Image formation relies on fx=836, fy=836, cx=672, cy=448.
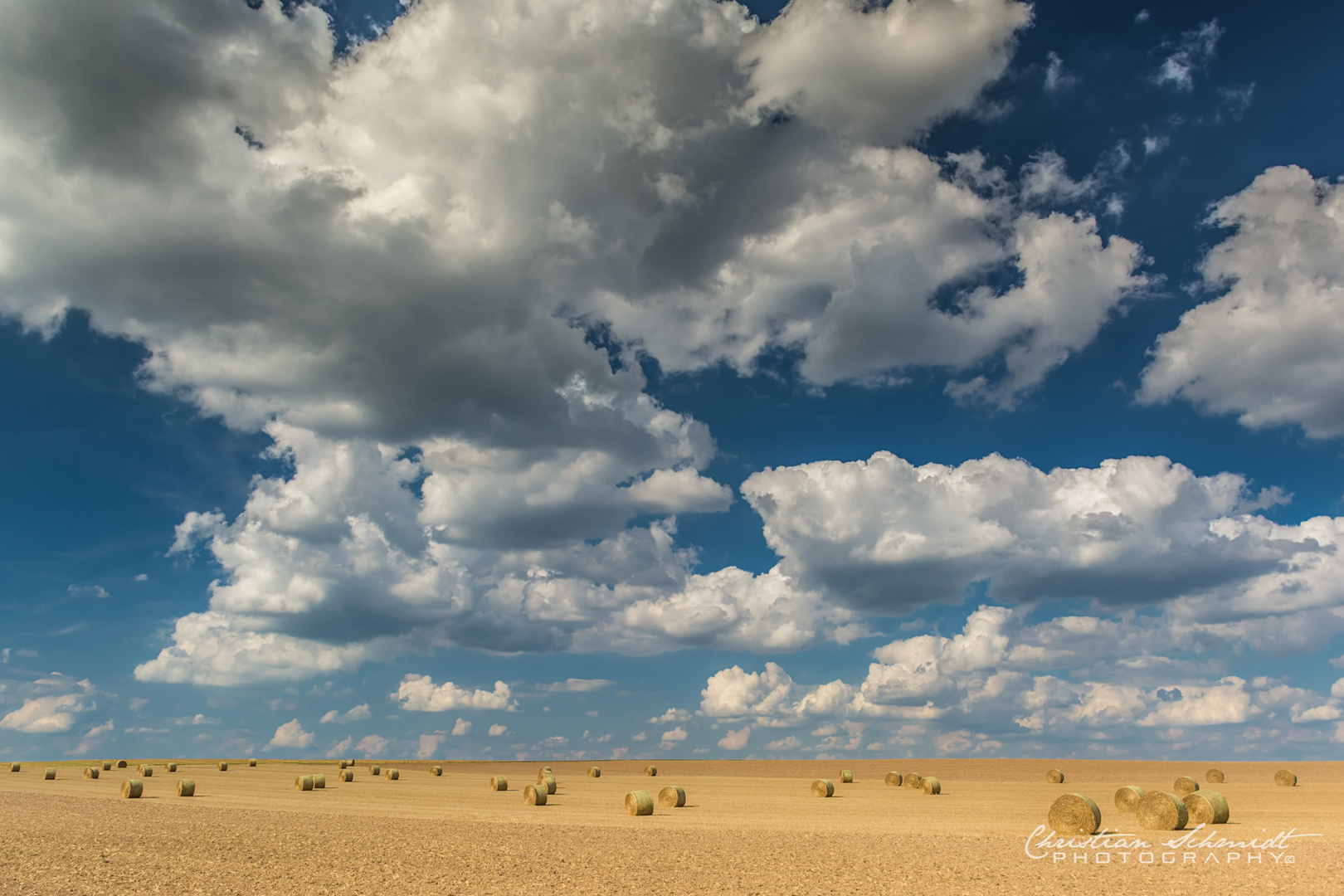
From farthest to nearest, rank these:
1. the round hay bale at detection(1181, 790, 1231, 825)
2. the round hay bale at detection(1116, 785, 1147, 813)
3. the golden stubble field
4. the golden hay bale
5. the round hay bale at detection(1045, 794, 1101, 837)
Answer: the golden hay bale, the round hay bale at detection(1116, 785, 1147, 813), the round hay bale at detection(1181, 790, 1231, 825), the round hay bale at detection(1045, 794, 1101, 837), the golden stubble field

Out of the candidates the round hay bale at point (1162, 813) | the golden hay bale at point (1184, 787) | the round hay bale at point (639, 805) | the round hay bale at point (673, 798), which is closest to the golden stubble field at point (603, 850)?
the round hay bale at point (1162, 813)

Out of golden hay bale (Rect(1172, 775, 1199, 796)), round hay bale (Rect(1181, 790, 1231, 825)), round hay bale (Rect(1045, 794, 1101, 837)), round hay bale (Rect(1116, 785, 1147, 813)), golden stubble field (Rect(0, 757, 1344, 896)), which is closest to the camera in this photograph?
golden stubble field (Rect(0, 757, 1344, 896))

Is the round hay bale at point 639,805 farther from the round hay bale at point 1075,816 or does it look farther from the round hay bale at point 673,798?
the round hay bale at point 1075,816

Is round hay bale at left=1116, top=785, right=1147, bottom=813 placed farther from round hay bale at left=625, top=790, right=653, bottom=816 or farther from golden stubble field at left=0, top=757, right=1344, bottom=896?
round hay bale at left=625, top=790, right=653, bottom=816

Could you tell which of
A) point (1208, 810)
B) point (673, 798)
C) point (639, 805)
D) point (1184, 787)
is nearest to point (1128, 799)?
point (1208, 810)

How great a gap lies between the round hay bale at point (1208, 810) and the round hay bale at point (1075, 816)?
5.36 metres

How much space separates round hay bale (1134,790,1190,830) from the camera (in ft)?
108

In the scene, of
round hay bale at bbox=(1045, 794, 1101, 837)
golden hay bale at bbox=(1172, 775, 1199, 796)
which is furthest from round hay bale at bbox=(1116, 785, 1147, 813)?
golden hay bale at bbox=(1172, 775, 1199, 796)

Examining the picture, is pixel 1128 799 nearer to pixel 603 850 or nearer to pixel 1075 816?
pixel 1075 816

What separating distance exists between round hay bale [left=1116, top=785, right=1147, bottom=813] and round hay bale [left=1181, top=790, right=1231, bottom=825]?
1782 millimetres

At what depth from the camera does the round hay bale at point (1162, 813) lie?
33.0m

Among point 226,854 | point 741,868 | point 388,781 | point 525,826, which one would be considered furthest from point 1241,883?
point 388,781

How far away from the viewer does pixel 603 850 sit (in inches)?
1048

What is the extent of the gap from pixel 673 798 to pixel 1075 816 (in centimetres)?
2170
